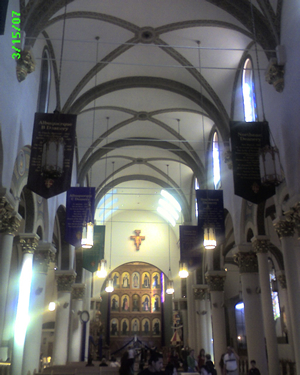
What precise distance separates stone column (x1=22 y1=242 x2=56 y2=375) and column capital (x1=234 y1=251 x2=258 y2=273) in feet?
22.7

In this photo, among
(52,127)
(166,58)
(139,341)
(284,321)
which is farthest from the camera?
(139,341)

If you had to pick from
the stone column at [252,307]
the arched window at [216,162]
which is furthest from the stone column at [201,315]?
the stone column at [252,307]

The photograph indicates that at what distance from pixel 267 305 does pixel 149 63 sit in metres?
9.66

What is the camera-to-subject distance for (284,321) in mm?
20406

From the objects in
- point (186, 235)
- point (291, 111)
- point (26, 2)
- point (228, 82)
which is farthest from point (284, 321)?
point (26, 2)

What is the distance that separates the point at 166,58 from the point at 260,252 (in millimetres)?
7834

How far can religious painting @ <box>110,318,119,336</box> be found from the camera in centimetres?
3170

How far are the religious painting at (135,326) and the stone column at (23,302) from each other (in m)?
21.0

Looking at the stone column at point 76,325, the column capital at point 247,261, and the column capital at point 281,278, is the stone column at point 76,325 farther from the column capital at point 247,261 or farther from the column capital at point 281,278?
the column capital at point 281,278

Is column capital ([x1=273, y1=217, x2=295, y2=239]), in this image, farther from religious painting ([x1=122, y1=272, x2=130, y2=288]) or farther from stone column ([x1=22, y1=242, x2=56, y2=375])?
religious painting ([x1=122, y1=272, x2=130, y2=288])

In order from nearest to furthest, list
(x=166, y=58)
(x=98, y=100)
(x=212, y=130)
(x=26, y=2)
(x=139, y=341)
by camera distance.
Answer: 1. (x=26, y=2)
2. (x=166, y=58)
3. (x=98, y=100)
4. (x=212, y=130)
5. (x=139, y=341)

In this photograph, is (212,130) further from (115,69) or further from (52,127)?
(52,127)

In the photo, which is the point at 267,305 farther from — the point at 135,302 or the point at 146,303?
the point at 135,302

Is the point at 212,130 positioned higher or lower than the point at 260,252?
higher
